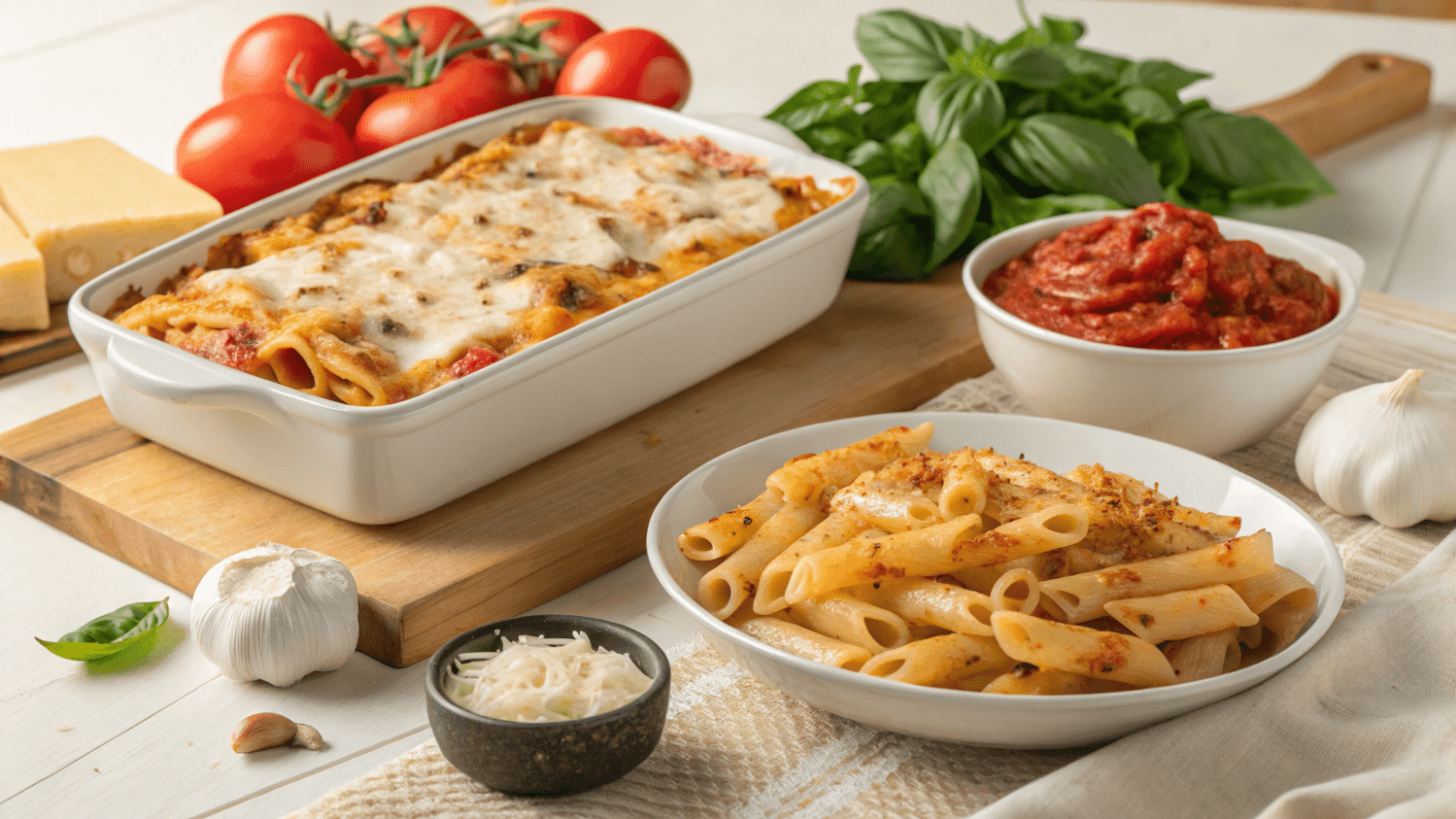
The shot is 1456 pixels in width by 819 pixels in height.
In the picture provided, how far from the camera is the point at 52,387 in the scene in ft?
7.09

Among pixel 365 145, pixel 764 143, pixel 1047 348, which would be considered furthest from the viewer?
pixel 365 145

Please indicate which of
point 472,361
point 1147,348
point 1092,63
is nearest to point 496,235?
point 472,361

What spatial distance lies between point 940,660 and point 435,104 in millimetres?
1738

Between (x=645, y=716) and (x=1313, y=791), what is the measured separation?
0.57 m

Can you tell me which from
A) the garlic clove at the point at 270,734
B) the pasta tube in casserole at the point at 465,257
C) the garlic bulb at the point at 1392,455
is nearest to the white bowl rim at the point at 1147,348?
the garlic bulb at the point at 1392,455

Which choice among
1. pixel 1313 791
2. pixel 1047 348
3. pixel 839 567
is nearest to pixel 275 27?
pixel 1047 348

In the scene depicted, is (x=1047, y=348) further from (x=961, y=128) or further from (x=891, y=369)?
(x=961, y=128)

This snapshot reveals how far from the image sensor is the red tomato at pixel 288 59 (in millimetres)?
2795

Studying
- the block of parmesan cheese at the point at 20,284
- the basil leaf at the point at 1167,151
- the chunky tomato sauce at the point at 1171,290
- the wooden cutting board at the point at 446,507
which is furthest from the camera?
the basil leaf at the point at 1167,151

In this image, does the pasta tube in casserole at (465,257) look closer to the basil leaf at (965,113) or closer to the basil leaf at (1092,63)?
the basil leaf at (965,113)

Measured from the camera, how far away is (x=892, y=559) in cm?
133

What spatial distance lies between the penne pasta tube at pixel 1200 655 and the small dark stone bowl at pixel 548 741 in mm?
495

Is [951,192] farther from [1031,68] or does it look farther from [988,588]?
[988,588]

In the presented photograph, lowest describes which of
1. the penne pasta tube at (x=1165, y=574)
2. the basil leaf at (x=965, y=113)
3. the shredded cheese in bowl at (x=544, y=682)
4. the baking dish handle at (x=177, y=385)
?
the shredded cheese in bowl at (x=544, y=682)
